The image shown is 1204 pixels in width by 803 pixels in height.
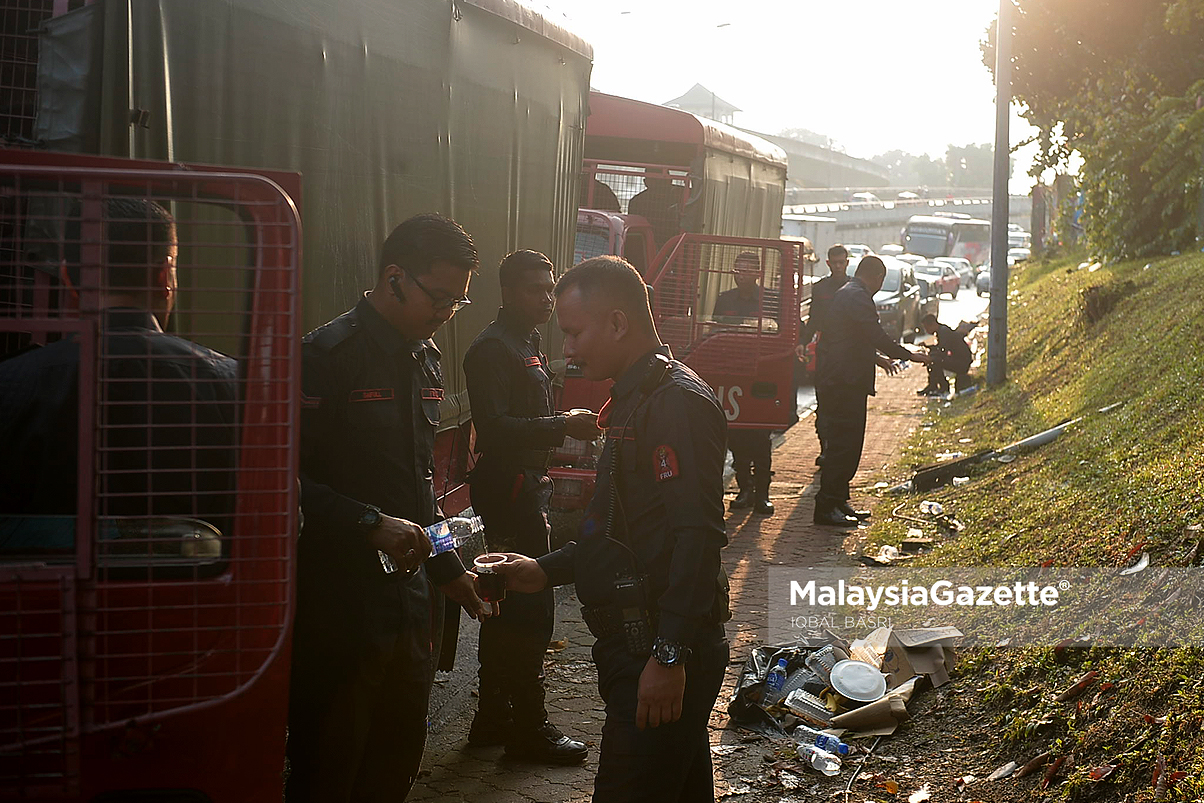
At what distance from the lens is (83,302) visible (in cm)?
223

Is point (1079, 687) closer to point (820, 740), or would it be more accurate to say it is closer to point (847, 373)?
point (820, 740)

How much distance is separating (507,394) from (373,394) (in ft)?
5.33

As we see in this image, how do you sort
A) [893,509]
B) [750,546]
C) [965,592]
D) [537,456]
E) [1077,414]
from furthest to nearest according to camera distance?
[1077,414], [893,509], [750,546], [965,592], [537,456]

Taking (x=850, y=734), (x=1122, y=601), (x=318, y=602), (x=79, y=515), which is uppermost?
(x=79, y=515)

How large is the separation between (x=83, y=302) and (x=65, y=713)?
778 mm

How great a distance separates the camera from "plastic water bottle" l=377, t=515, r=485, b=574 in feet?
10.6

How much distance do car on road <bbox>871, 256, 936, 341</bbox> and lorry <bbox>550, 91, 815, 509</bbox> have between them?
28.1 feet

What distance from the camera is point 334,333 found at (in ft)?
11.0

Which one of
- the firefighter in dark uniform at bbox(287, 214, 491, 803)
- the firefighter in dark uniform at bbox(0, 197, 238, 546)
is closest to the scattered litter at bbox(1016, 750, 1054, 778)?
the firefighter in dark uniform at bbox(287, 214, 491, 803)

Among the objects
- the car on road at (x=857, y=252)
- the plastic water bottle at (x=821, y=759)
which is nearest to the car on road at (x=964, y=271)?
the car on road at (x=857, y=252)

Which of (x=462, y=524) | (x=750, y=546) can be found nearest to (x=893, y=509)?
(x=750, y=546)

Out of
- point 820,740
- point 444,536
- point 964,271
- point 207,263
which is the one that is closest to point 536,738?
point 820,740

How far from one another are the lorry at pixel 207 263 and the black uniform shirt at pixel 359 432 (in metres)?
0.33

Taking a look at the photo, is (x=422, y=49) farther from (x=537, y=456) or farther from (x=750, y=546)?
(x=750, y=546)
